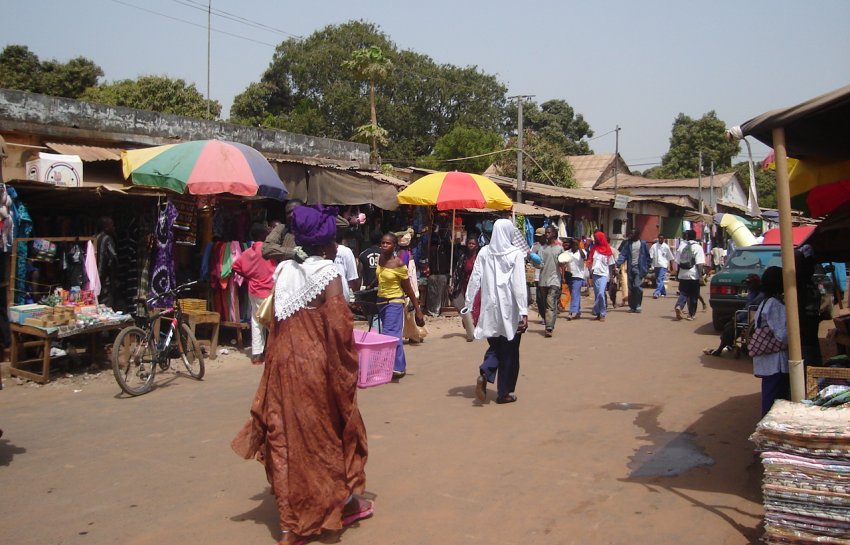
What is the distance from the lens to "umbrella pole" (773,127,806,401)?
162 inches

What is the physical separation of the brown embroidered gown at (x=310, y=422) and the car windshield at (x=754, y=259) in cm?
1041

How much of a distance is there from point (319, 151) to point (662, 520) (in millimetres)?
12387

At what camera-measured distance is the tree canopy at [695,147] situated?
49.4 meters

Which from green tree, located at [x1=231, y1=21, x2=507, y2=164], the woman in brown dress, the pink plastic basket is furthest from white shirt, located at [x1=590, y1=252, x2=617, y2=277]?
green tree, located at [x1=231, y1=21, x2=507, y2=164]

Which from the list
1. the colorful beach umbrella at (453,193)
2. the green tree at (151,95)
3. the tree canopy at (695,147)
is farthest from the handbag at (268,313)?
the tree canopy at (695,147)

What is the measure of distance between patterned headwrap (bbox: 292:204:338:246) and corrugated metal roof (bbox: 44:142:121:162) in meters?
6.22

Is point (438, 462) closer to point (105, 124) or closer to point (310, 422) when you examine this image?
point (310, 422)

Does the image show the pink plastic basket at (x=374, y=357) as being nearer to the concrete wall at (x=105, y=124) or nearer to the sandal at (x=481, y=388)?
the sandal at (x=481, y=388)

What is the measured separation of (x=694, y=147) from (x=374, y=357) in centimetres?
4749

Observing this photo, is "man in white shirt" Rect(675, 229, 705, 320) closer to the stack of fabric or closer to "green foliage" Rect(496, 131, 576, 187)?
the stack of fabric

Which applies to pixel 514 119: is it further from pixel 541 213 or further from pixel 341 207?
pixel 341 207

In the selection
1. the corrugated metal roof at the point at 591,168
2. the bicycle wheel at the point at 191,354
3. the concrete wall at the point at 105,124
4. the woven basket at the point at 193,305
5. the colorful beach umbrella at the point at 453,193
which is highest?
the corrugated metal roof at the point at 591,168

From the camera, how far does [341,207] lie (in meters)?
13.7

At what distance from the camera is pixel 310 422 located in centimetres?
414
